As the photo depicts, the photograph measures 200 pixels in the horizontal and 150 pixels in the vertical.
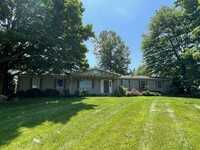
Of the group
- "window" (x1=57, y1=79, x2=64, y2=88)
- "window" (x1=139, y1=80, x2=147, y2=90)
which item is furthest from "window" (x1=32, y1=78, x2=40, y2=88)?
"window" (x1=139, y1=80, x2=147, y2=90)

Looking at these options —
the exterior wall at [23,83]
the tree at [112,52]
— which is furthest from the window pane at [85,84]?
the tree at [112,52]

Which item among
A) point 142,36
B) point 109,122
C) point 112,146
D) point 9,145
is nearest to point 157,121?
point 109,122

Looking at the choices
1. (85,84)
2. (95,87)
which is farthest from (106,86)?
(85,84)

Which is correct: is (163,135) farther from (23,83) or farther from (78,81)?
(23,83)

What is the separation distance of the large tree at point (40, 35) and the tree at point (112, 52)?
96.4 feet

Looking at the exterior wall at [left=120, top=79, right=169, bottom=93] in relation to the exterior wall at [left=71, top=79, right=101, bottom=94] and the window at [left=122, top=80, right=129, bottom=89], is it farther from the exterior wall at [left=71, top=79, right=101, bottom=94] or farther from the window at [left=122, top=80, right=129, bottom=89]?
the exterior wall at [left=71, top=79, right=101, bottom=94]

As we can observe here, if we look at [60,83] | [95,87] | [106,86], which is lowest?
[95,87]

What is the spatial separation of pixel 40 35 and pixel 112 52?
34.9 meters

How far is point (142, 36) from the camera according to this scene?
3897cm

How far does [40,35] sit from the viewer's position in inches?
718

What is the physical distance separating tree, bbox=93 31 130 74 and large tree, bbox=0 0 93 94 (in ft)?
96.4

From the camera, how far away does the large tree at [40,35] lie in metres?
17.9

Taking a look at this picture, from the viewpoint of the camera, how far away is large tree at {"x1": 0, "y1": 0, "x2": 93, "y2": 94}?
17.9 metres

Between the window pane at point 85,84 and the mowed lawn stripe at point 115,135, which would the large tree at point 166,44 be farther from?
the mowed lawn stripe at point 115,135
